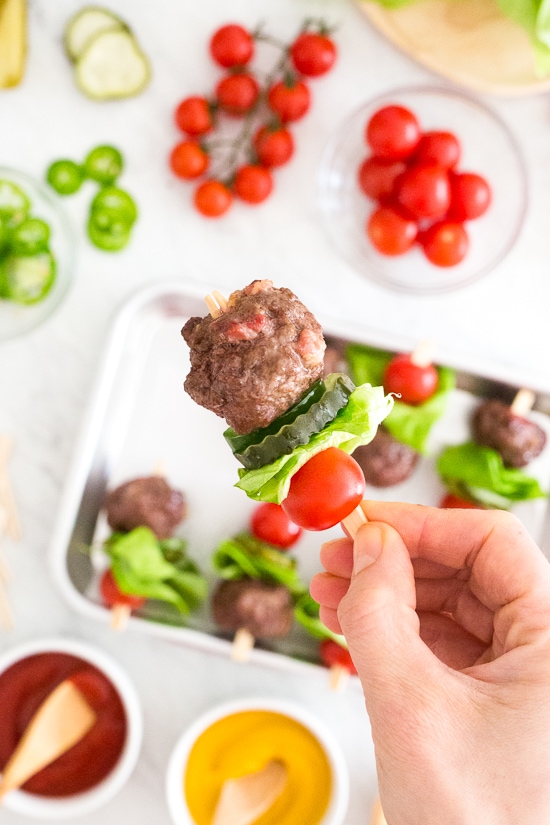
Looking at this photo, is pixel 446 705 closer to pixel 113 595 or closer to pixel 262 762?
pixel 262 762

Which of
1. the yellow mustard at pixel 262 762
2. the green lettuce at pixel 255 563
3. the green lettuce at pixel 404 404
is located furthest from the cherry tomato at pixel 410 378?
the yellow mustard at pixel 262 762

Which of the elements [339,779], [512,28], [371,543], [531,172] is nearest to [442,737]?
[371,543]

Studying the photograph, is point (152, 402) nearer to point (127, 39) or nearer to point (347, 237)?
point (347, 237)

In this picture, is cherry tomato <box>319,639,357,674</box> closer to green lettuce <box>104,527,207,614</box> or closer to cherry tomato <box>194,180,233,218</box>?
green lettuce <box>104,527,207,614</box>

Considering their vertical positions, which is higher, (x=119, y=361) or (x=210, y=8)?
(x=210, y=8)

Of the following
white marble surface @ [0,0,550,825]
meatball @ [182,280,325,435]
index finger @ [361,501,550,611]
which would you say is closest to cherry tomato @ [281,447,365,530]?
meatball @ [182,280,325,435]

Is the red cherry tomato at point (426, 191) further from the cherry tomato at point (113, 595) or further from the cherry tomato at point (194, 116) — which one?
the cherry tomato at point (113, 595)

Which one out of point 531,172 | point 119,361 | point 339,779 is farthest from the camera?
point 531,172
